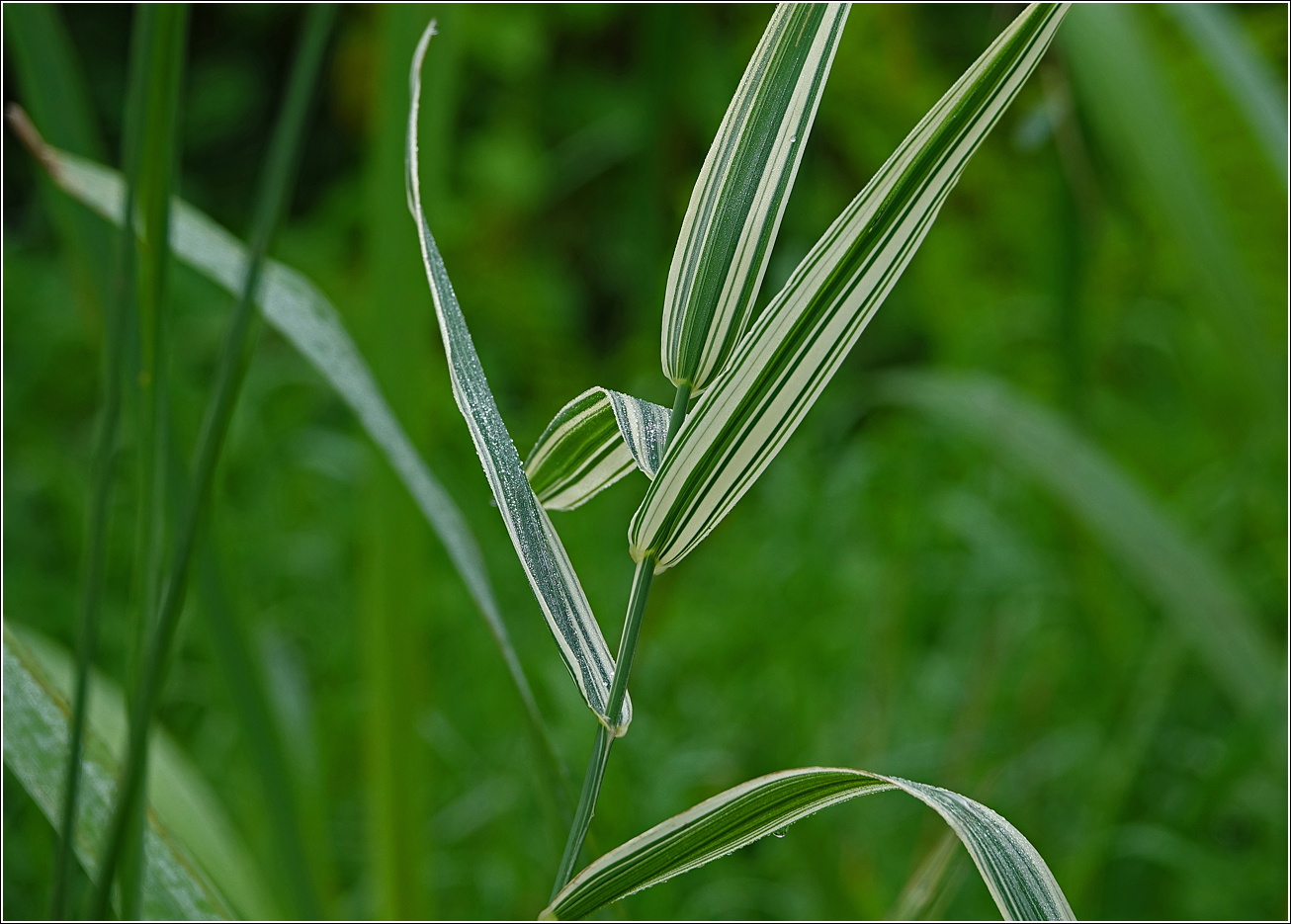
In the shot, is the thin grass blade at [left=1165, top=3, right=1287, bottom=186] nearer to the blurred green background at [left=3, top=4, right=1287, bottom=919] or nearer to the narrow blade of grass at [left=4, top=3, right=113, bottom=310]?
the blurred green background at [left=3, top=4, right=1287, bottom=919]

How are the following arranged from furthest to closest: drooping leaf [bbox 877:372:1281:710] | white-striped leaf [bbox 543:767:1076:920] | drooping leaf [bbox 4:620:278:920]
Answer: drooping leaf [bbox 877:372:1281:710] < drooping leaf [bbox 4:620:278:920] < white-striped leaf [bbox 543:767:1076:920]

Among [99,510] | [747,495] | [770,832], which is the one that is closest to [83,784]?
[99,510]

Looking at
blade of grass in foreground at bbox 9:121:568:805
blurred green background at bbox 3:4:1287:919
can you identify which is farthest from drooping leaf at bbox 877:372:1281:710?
blade of grass in foreground at bbox 9:121:568:805

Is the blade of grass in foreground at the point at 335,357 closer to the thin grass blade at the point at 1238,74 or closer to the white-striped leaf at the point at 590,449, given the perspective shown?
the white-striped leaf at the point at 590,449

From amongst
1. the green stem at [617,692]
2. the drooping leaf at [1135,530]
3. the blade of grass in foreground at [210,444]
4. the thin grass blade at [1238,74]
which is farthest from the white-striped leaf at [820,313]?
the drooping leaf at [1135,530]

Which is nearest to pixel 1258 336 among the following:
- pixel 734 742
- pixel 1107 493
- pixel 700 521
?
pixel 1107 493

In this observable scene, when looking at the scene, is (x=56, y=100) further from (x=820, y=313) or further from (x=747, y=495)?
(x=747, y=495)
